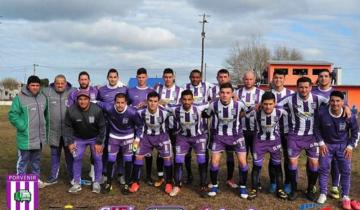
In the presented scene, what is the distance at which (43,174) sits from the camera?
9.02 meters

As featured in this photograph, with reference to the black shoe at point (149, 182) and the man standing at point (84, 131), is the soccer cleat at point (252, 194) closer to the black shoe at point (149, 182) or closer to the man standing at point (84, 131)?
the black shoe at point (149, 182)

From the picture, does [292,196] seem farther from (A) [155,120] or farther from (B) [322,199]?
(A) [155,120]

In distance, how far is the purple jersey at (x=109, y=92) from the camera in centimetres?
795

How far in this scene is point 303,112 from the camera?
7082 mm

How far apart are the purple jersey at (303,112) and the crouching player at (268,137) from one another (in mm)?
178

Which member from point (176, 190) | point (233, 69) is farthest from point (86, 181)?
point (233, 69)

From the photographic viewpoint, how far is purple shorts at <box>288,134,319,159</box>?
7.09 metres

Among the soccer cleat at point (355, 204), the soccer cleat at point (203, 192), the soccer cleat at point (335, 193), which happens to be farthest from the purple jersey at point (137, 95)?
the soccer cleat at point (355, 204)

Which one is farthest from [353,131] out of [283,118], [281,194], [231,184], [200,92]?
[200,92]

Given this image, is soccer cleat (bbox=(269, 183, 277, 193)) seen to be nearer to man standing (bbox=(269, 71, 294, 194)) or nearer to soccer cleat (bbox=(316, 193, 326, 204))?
man standing (bbox=(269, 71, 294, 194))

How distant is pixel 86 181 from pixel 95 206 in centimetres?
157

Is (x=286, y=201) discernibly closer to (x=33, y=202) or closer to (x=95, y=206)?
(x=95, y=206)

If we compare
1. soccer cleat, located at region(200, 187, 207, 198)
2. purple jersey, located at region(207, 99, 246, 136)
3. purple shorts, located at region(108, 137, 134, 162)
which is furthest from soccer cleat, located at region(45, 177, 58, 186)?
purple jersey, located at region(207, 99, 246, 136)

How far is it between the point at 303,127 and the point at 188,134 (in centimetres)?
197
